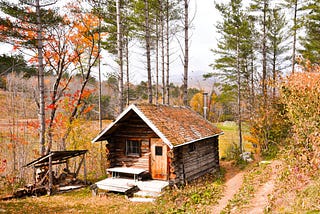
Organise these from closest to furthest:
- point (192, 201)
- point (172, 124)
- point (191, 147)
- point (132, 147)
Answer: point (192, 201) → point (172, 124) → point (132, 147) → point (191, 147)

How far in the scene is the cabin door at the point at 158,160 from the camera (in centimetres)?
1413

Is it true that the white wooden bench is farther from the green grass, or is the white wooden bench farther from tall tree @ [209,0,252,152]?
tall tree @ [209,0,252,152]

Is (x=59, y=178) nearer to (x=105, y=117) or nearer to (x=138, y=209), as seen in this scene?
(x=138, y=209)

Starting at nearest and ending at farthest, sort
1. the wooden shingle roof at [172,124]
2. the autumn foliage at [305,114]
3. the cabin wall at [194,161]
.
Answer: the autumn foliage at [305,114] < the wooden shingle roof at [172,124] < the cabin wall at [194,161]

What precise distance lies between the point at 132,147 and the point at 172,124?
2.80m

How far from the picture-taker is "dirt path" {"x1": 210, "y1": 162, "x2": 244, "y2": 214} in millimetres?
10900

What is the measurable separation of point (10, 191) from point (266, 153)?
17441 millimetres

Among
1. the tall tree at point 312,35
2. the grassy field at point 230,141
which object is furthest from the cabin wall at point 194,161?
the tall tree at point 312,35

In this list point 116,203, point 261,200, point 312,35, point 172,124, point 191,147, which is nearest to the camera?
point 261,200

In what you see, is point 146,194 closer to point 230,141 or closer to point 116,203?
point 116,203

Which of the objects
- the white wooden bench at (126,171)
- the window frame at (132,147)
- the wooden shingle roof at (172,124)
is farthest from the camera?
the window frame at (132,147)

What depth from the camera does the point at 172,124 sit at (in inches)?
587

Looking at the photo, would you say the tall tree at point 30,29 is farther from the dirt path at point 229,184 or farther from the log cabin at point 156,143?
the dirt path at point 229,184

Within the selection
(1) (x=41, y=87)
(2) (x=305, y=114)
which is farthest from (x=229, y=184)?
(1) (x=41, y=87)
